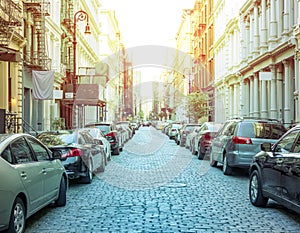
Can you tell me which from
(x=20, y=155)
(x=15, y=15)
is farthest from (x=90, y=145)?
(x=15, y=15)

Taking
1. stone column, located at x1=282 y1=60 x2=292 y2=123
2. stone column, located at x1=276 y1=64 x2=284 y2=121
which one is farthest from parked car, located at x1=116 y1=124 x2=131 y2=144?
stone column, located at x1=276 y1=64 x2=284 y2=121

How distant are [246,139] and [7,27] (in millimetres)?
11267

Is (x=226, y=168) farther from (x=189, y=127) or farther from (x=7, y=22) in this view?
(x=189, y=127)

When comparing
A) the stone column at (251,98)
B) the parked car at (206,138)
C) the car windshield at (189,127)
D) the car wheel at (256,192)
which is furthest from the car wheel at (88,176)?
the stone column at (251,98)

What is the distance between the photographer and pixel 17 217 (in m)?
6.32

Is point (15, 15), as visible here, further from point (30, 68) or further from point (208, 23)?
point (208, 23)

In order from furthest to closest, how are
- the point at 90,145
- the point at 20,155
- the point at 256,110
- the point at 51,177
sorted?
the point at 256,110
the point at 90,145
the point at 51,177
the point at 20,155

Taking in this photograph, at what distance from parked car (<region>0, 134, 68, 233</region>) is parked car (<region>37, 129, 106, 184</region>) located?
7.81 ft

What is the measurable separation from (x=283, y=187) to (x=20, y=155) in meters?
4.09

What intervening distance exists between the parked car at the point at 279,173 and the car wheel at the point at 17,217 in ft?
12.8

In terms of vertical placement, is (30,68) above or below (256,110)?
above

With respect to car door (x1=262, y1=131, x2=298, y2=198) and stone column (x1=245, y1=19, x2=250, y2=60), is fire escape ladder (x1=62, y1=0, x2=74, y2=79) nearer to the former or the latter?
stone column (x1=245, y1=19, x2=250, y2=60)

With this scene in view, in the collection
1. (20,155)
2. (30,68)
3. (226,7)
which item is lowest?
(20,155)

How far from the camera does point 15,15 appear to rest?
21.6 m
